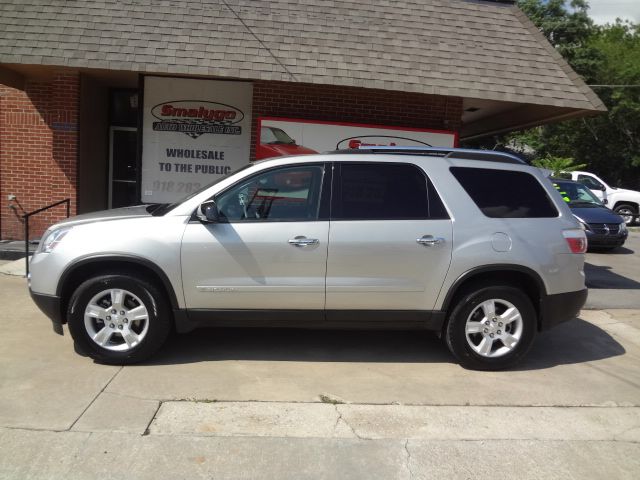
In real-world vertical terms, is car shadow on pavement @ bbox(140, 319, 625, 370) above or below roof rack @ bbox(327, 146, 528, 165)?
below

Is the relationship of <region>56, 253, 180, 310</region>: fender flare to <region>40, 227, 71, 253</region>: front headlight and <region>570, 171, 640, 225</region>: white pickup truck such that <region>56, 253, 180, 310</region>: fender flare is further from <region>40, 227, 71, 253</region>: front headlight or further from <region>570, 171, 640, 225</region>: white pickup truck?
<region>570, 171, 640, 225</region>: white pickup truck

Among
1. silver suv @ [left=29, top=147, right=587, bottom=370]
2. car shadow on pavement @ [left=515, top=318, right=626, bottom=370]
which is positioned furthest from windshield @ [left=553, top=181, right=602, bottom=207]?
silver suv @ [left=29, top=147, right=587, bottom=370]

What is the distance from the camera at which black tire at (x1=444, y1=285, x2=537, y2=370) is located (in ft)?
16.8

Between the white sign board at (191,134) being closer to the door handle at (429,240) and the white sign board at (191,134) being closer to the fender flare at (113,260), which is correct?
the fender flare at (113,260)

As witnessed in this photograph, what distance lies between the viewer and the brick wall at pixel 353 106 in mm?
9516

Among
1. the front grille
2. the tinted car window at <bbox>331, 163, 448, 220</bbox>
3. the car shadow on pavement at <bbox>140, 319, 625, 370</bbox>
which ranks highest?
the tinted car window at <bbox>331, 163, 448, 220</bbox>

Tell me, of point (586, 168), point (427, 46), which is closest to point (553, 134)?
point (586, 168)

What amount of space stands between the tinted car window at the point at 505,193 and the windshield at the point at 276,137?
4.47m

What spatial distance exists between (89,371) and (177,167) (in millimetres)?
5476

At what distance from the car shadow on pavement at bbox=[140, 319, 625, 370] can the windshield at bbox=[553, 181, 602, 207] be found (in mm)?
8005

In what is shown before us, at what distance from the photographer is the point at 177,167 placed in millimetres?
9828

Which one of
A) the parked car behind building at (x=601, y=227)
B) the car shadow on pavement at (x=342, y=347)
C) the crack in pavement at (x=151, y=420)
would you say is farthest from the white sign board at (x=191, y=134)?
the parked car behind building at (x=601, y=227)

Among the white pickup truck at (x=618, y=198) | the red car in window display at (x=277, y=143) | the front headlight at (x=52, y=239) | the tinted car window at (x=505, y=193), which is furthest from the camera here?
the white pickup truck at (x=618, y=198)

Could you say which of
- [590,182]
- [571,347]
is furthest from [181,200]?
[590,182]
